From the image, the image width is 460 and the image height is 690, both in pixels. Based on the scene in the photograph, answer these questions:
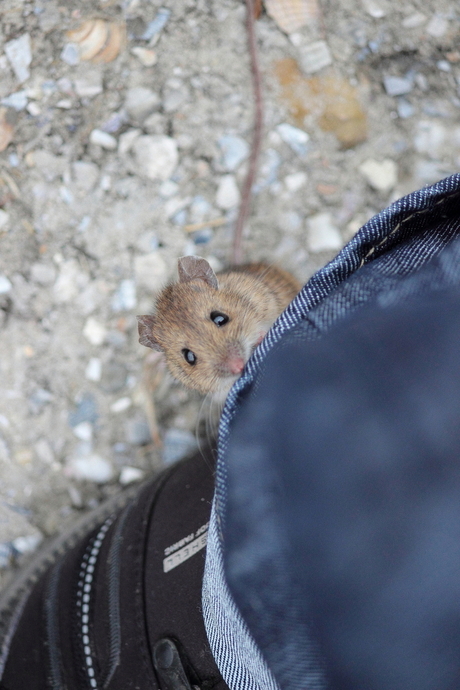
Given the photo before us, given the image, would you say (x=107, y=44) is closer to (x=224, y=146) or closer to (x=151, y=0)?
(x=151, y=0)

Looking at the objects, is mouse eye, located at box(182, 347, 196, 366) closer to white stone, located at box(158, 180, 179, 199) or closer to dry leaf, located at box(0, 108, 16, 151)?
white stone, located at box(158, 180, 179, 199)

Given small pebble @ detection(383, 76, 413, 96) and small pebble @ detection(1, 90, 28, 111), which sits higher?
small pebble @ detection(1, 90, 28, 111)

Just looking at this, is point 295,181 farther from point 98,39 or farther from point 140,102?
point 98,39

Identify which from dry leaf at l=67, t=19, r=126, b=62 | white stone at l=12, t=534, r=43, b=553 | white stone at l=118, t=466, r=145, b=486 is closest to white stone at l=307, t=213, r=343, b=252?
dry leaf at l=67, t=19, r=126, b=62

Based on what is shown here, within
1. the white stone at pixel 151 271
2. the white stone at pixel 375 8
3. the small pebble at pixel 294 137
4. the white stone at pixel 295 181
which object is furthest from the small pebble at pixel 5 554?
the white stone at pixel 375 8

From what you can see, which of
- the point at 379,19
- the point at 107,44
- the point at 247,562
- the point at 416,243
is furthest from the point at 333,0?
the point at 247,562
